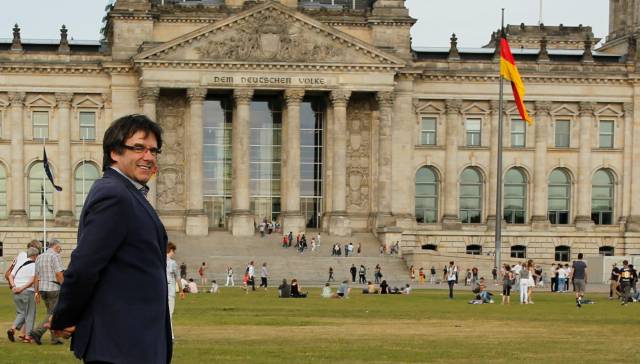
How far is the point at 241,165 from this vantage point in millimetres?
101438

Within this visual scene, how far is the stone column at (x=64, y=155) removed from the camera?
103 metres

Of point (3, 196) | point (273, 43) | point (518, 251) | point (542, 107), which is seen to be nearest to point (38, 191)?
point (3, 196)

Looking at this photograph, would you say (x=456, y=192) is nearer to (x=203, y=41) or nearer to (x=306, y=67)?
(x=306, y=67)

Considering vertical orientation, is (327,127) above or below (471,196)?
above

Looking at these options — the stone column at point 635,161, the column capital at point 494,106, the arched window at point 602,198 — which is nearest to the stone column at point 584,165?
the arched window at point 602,198

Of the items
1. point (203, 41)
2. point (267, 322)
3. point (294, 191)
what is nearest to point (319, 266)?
point (294, 191)

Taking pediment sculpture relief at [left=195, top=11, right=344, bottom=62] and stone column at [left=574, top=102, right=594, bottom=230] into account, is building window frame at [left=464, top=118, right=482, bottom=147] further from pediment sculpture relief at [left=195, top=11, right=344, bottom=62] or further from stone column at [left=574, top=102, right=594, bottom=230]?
pediment sculpture relief at [left=195, top=11, right=344, bottom=62]

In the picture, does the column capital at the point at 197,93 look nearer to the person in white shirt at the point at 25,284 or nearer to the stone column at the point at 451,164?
the stone column at the point at 451,164

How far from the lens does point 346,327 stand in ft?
116

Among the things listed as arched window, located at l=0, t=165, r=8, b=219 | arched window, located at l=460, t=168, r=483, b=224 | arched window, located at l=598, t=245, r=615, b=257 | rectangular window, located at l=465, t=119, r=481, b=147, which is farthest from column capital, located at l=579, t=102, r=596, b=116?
arched window, located at l=0, t=165, r=8, b=219

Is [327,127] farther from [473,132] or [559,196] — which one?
[559,196]

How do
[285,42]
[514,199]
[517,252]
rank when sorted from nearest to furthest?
[285,42]
[517,252]
[514,199]

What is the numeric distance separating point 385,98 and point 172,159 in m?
17.7

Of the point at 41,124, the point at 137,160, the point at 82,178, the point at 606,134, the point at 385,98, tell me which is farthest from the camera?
the point at 606,134
